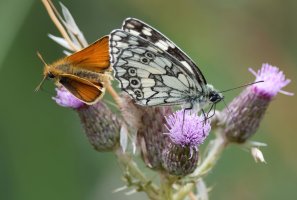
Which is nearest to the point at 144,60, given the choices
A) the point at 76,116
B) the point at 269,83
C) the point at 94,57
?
the point at 94,57

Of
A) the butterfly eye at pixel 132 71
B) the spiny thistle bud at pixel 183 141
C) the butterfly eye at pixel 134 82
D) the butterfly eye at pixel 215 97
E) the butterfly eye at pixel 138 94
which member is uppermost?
the butterfly eye at pixel 132 71

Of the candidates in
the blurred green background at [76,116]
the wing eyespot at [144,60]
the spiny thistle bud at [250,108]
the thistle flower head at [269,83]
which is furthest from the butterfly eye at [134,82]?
the blurred green background at [76,116]

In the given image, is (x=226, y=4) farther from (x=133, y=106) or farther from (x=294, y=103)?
(x=133, y=106)

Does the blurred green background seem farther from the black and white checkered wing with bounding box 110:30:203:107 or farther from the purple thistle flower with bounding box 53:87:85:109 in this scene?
the black and white checkered wing with bounding box 110:30:203:107

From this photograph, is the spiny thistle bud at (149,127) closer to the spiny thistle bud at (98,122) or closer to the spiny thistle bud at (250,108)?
the spiny thistle bud at (98,122)

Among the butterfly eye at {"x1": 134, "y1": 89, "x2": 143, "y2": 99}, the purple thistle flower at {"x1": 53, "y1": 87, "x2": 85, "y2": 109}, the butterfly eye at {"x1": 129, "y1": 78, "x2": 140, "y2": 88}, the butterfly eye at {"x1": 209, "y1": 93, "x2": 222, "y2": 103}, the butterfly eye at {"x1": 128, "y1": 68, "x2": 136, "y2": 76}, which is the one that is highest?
the purple thistle flower at {"x1": 53, "y1": 87, "x2": 85, "y2": 109}

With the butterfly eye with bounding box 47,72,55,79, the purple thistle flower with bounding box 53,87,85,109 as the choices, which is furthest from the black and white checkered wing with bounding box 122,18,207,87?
the purple thistle flower with bounding box 53,87,85,109

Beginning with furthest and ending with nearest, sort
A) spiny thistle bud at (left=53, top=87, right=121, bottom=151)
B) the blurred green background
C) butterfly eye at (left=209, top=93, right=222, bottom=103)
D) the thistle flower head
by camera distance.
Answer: the blurred green background → the thistle flower head → spiny thistle bud at (left=53, top=87, right=121, bottom=151) → butterfly eye at (left=209, top=93, right=222, bottom=103)
